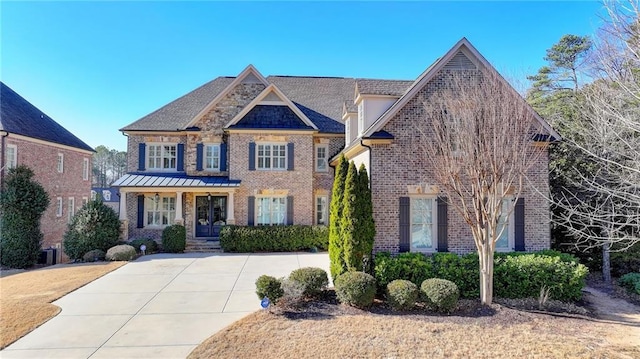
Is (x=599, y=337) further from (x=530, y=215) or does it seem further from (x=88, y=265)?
(x=88, y=265)

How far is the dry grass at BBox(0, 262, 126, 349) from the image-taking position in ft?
23.5

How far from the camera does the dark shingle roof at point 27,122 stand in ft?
57.1

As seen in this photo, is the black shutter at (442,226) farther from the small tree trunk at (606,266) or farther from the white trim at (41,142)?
the white trim at (41,142)

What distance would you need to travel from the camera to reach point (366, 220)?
967 cm

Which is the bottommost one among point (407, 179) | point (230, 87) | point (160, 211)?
point (160, 211)

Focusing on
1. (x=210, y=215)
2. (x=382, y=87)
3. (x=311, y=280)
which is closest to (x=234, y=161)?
(x=210, y=215)

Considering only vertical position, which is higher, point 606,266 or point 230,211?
point 230,211

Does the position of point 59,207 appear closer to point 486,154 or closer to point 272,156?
point 272,156

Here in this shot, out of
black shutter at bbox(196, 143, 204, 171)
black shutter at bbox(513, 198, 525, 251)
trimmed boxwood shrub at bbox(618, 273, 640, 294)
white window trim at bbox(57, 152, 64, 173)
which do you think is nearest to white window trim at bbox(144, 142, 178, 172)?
black shutter at bbox(196, 143, 204, 171)

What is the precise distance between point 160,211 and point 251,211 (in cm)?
537

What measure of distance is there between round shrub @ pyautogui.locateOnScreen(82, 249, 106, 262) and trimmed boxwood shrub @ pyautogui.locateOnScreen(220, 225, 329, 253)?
5.12 metres

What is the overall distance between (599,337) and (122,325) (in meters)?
10.6

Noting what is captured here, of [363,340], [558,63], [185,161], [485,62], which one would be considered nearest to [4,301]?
[363,340]

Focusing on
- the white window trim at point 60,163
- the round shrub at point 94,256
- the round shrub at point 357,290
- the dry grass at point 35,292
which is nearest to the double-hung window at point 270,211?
the dry grass at point 35,292
